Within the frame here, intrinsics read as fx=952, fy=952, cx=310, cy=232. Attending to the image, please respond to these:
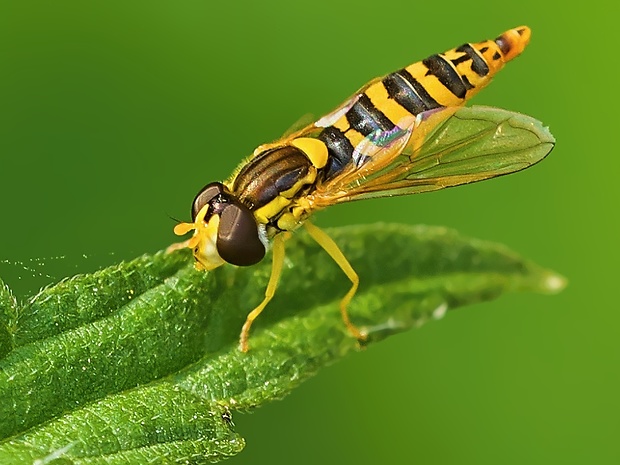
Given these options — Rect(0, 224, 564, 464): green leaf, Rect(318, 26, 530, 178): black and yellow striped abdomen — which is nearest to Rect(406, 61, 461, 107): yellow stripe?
Rect(318, 26, 530, 178): black and yellow striped abdomen

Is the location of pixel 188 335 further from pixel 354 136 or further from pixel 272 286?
pixel 354 136

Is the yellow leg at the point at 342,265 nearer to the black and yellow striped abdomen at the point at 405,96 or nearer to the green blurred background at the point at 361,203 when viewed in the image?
the black and yellow striped abdomen at the point at 405,96

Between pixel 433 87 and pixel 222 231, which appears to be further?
pixel 433 87

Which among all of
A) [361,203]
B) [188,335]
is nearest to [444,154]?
[188,335]

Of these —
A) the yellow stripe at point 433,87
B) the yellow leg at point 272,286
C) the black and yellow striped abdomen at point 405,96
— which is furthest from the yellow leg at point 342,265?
the yellow stripe at point 433,87

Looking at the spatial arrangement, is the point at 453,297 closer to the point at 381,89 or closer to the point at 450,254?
the point at 450,254
